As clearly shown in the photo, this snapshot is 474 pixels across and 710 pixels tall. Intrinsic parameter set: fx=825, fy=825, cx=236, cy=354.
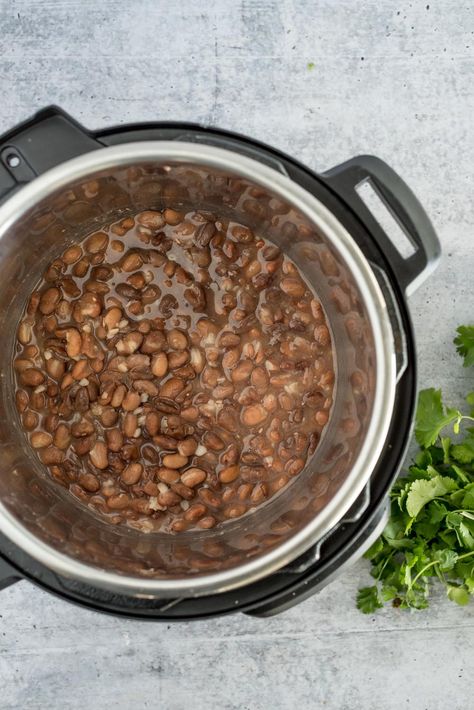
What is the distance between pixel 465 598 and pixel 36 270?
90 centimetres

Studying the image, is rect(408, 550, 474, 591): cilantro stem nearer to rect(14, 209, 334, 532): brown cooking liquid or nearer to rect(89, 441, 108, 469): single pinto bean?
rect(14, 209, 334, 532): brown cooking liquid

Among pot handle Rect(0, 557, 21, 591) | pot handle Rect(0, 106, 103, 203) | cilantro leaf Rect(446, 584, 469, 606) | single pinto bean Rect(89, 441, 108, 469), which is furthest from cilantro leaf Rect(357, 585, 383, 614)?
pot handle Rect(0, 106, 103, 203)

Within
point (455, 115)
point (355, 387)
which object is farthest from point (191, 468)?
point (455, 115)

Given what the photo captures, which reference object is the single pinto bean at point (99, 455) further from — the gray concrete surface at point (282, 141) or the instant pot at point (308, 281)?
the gray concrete surface at point (282, 141)

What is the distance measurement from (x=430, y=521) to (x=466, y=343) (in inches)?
12.4

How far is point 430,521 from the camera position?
141 centimetres

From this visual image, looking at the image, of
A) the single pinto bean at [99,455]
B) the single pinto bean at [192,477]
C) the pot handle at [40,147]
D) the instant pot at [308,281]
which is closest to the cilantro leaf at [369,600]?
the instant pot at [308,281]

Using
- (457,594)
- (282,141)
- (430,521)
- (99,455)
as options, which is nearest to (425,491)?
(430,521)

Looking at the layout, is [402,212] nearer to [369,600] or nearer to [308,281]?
[308,281]

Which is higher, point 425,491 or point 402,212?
point 402,212

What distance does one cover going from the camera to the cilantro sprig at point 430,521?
1.39m

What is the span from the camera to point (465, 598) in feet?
4.65

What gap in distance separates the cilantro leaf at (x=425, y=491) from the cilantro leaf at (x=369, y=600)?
16cm

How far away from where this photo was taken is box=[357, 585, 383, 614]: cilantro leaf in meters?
1.42
